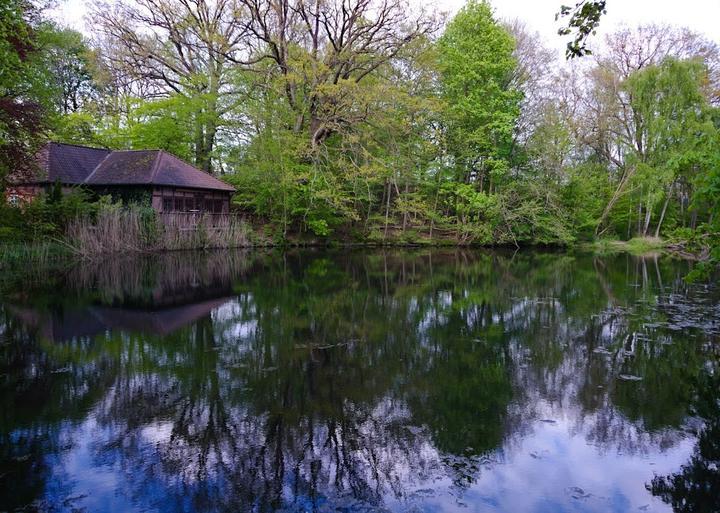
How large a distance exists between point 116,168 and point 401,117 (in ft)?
46.3

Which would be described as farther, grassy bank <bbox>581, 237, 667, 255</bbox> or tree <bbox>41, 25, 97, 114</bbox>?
tree <bbox>41, 25, 97, 114</bbox>

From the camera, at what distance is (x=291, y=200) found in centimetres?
2545

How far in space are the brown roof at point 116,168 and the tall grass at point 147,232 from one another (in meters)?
2.28

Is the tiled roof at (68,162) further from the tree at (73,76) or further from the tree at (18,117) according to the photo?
the tree at (18,117)

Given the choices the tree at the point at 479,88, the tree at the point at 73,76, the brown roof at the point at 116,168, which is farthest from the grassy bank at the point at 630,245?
the tree at the point at 73,76

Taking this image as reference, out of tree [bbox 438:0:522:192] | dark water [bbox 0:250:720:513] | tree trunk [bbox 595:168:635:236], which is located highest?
tree [bbox 438:0:522:192]

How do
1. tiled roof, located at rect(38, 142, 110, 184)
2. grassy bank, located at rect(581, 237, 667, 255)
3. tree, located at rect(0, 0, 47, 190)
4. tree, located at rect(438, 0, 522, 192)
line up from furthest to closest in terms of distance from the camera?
grassy bank, located at rect(581, 237, 667, 255) < tree, located at rect(438, 0, 522, 192) < tiled roof, located at rect(38, 142, 110, 184) < tree, located at rect(0, 0, 47, 190)

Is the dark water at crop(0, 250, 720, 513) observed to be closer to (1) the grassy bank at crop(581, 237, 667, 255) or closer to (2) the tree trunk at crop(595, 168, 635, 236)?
(1) the grassy bank at crop(581, 237, 667, 255)

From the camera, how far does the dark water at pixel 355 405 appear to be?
11.8ft

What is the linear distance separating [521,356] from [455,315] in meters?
2.65

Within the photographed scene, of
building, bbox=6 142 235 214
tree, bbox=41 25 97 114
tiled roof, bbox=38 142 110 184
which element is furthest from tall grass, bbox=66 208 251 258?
tree, bbox=41 25 97 114

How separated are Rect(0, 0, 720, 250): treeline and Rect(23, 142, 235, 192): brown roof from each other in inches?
64.7

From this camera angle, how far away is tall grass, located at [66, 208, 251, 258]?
678 inches

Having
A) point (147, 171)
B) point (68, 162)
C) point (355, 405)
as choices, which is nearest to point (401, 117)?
point (147, 171)
